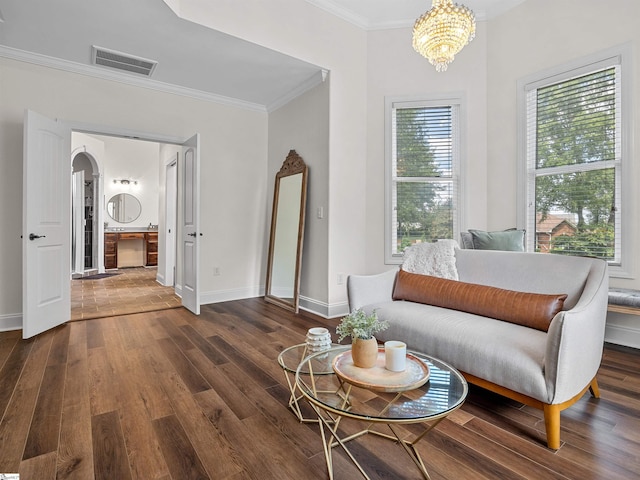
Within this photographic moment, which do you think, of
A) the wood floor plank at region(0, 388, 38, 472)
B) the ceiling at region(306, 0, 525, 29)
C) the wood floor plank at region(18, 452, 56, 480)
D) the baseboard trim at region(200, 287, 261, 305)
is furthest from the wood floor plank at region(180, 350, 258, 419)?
the ceiling at region(306, 0, 525, 29)

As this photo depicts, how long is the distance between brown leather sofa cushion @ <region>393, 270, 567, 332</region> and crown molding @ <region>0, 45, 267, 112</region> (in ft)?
11.0

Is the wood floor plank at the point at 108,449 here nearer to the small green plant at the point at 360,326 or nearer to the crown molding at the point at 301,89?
the small green plant at the point at 360,326

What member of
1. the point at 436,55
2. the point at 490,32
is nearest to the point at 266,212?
the point at 436,55

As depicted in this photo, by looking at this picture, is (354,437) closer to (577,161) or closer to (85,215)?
(577,161)

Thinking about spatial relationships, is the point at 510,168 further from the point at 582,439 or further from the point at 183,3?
the point at 183,3

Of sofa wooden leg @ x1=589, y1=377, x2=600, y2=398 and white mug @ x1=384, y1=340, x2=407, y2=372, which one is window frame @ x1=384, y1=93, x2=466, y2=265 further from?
white mug @ x1=384, y1=340, x2=407, y2=372

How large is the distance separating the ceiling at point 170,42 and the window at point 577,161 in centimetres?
123

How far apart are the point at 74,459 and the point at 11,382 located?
1.18 meters

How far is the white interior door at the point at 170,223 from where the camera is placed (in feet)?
18.3

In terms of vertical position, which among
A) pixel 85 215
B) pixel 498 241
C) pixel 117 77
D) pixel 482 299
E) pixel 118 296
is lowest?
pixel 118 296

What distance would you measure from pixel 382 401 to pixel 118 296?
4.44 metres

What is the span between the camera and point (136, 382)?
7.38ft

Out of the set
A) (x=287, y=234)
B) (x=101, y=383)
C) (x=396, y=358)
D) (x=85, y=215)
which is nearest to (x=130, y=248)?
(x=85, y=215)

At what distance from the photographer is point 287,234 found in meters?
4.53
